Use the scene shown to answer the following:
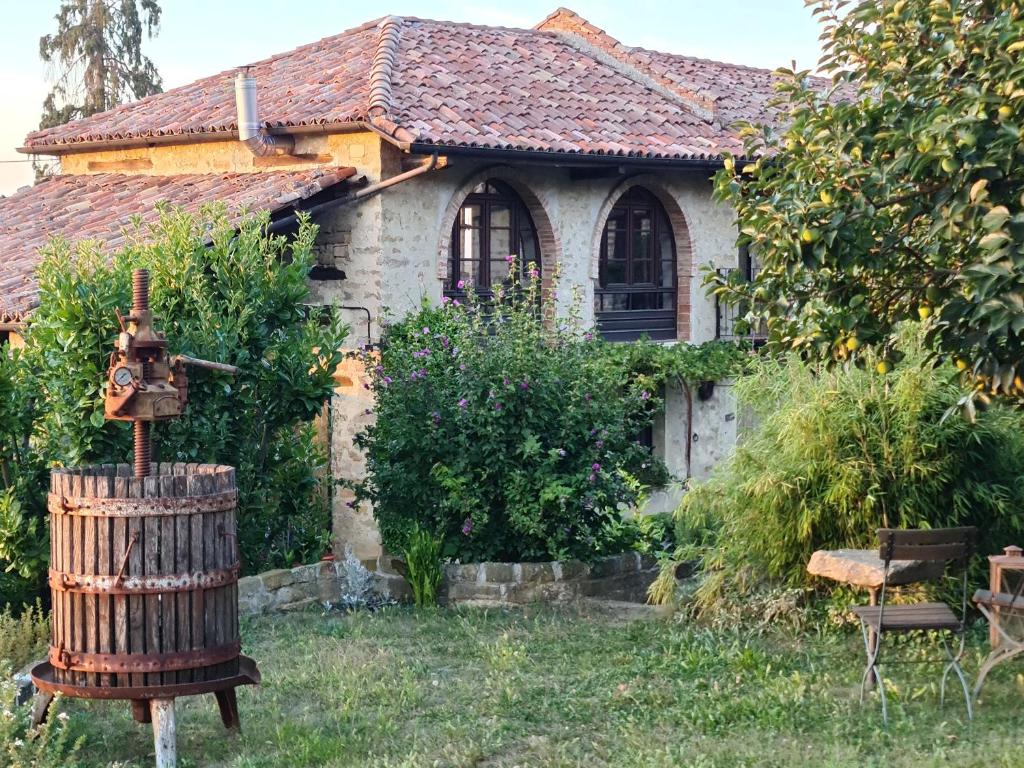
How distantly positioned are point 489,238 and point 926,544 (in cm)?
871

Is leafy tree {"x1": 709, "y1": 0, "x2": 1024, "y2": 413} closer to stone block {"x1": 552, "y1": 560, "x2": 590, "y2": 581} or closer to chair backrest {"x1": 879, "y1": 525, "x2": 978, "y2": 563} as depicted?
chair backrest {"x1": 879, "y1": 525, "x2": 978, "y2": 563}

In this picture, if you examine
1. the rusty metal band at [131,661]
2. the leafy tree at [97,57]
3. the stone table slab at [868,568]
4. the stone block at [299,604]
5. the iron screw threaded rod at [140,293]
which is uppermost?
the leafy tree at [97,57]

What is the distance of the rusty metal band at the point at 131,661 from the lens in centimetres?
592

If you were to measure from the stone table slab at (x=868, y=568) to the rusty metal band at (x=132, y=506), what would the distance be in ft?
11.8

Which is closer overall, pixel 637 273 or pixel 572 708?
pixel 572 708

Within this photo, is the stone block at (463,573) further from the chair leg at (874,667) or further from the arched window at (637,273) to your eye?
the arched window at (637,273)

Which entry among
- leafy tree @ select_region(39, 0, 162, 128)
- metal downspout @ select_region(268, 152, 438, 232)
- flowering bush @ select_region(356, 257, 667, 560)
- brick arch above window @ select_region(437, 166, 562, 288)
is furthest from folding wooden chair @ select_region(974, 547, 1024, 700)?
leafy tree @ select_region(39, 0, 162, 128)

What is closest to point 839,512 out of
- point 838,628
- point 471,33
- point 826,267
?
point 838,628

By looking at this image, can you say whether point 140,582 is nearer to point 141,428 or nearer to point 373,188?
point 141,428

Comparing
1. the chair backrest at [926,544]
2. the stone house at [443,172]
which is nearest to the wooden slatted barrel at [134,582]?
the chair backrest at [926,544]

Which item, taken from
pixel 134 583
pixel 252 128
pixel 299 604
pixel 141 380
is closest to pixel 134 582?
pixel 134 583

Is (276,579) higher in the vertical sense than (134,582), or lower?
lower

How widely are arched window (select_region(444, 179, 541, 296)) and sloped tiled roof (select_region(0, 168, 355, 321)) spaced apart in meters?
1.87

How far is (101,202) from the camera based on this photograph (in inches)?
619
